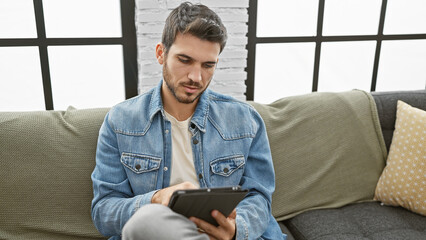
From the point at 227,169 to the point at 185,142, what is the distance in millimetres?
171

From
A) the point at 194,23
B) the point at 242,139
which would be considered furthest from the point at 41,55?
the point at 242,139

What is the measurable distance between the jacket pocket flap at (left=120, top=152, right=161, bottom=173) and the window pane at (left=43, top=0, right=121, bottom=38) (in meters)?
0.98

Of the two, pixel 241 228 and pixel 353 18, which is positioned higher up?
pixel 353 18

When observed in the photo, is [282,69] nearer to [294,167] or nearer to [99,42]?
[294,167]

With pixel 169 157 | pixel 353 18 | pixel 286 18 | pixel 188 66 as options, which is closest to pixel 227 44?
pixel 286 18

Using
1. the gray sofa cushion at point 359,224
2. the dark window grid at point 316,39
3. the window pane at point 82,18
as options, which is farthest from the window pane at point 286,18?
the gray sofa cushion at point 359,224

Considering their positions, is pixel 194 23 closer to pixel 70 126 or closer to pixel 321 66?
pixel 70 126

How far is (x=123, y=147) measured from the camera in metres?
1.22

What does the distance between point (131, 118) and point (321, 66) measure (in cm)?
156

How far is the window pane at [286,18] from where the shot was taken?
2191mm

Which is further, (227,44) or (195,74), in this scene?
(227,44)

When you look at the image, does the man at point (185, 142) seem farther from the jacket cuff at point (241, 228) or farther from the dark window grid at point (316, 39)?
the dark window grid at point (316, 39)

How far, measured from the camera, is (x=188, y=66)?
3.90ft

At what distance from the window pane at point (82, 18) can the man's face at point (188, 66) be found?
0.86m
